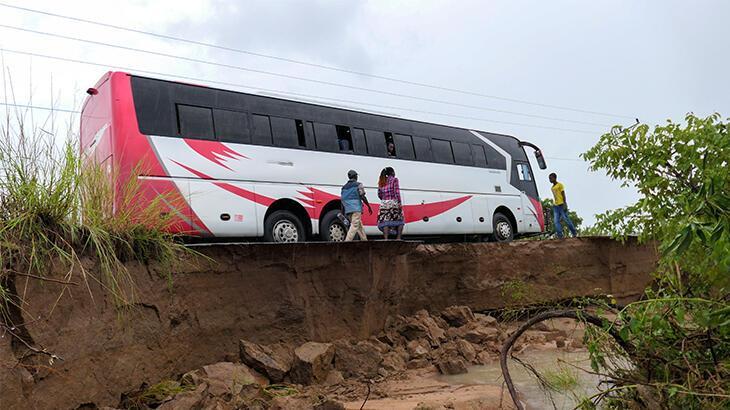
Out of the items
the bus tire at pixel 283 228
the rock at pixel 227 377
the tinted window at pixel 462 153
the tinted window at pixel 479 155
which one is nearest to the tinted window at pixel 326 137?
the bus tire at pixel 283 228

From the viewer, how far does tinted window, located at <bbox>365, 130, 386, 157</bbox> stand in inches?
465

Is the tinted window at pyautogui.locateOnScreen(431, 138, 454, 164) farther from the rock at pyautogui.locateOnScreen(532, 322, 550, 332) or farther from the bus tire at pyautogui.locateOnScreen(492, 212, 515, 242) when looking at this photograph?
the rock at pyautogui.locateOnScreen(532, 322, 550, 332)

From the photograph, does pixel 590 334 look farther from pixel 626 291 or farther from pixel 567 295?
pixel 626 291

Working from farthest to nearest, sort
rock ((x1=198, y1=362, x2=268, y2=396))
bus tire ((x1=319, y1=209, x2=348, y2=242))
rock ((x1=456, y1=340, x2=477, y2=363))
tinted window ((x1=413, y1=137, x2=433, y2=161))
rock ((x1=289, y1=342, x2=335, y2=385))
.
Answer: tinted window ((x1=413, y1=137, x2=433, y2=161)) < bus tire ((x1=319, y1=209, x2=348, y2=242)) < rock ((x1=456, y1=340, x2=477, y2=363)) < rock ((x1=289, y1=342, x2=335, y2=385)) < rock ((x1=198, y1=362, x2=268, y2=396))

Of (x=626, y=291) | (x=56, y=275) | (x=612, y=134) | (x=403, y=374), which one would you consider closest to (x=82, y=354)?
(x=56, y=275)

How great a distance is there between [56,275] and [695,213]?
479cm

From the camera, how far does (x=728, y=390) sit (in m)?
3.39

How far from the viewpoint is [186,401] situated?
4840mm

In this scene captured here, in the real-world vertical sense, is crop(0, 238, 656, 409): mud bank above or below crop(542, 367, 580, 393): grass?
above

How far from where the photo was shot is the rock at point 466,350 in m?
8.78

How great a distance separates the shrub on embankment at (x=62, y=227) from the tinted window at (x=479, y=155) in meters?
9.56

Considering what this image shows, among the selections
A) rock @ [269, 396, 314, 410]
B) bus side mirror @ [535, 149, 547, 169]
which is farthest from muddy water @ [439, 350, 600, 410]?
bus side mirror @ [535, 149, 547, 169]

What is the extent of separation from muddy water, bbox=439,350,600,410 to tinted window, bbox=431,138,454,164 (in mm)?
5028

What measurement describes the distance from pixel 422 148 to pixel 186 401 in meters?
8.93
